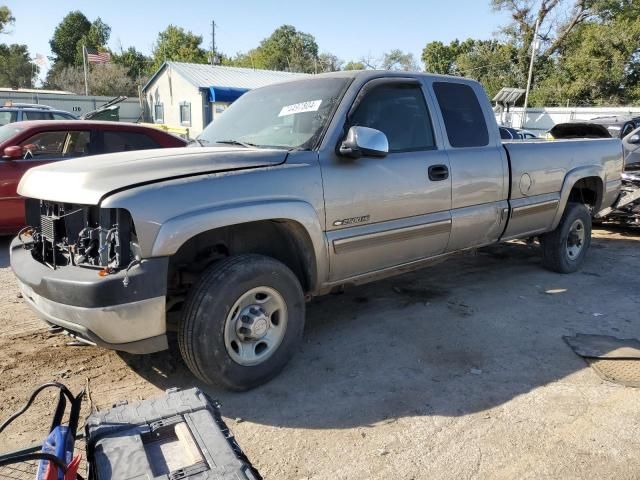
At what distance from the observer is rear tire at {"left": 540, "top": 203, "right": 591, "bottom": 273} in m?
5.83

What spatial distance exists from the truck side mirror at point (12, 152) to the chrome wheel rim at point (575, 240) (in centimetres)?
675

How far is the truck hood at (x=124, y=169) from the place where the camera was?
2887 millimetres

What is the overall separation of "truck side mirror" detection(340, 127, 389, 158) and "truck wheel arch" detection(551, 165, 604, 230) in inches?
115

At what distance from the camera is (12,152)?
665 cm

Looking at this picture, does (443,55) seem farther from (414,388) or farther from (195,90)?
(414,388)

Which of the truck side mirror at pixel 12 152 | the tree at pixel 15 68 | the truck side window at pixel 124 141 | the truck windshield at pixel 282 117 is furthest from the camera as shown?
the tree at pixel 15 68

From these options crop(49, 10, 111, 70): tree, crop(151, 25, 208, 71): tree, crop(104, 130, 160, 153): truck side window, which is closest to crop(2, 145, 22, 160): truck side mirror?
crop(104, 130, 160, 153): truck side window

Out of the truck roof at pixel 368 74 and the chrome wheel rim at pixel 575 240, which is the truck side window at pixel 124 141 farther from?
the chrome wheel rim at pixel 575 240

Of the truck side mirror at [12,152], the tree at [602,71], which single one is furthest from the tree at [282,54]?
the truck side mirror at [12,152]

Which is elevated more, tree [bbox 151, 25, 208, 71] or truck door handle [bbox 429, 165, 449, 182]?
tree [bbox 151, 25, 208, 71]

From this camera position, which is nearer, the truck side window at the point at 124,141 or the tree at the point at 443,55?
the truck side window at the point at 124,141

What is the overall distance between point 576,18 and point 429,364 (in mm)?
48422

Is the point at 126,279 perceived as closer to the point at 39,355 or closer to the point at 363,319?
the point at 39,355

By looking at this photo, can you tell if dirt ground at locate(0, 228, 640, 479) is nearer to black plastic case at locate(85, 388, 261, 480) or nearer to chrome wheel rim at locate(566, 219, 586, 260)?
black plastic case at locate(85, 388, 261, 480)
